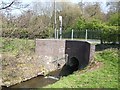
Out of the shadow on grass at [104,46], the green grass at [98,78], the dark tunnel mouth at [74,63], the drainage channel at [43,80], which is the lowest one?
the drainage channel at [43,80]

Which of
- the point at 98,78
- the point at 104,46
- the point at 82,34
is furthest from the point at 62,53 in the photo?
the point at 98,78

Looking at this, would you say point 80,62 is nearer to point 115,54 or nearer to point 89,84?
point 115,54

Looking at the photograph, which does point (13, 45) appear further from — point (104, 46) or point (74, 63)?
point (74, 63)

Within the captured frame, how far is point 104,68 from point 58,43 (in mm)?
4496

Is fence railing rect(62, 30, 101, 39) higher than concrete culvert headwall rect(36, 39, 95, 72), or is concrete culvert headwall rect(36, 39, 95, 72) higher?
fence railing rect(62, 30, 101, 39)

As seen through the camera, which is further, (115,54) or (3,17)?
(115,54)

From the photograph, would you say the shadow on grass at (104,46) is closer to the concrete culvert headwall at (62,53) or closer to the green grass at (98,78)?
the concrete culvert headwall at (62,53)

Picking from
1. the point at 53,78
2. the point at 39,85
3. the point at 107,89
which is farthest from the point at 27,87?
the point at 107,89

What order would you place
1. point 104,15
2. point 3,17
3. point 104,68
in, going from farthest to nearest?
point 104,15, point 104,68, point 3,17

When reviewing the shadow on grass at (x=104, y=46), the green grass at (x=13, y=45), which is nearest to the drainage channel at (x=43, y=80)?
the shadow on grass at (x=104, y=46)

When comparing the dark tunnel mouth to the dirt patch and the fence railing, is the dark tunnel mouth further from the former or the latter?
the dirt patch

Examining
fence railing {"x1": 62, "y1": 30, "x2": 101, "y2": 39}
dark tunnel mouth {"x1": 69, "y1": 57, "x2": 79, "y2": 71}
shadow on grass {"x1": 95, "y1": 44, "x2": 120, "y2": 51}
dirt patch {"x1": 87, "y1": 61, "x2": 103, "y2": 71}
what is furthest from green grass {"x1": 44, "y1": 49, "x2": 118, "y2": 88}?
fence railing {"x1": 62, "y1": 30, "x2": 101, "y2": 39}

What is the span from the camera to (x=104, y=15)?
18.7m

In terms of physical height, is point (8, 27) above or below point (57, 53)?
above
